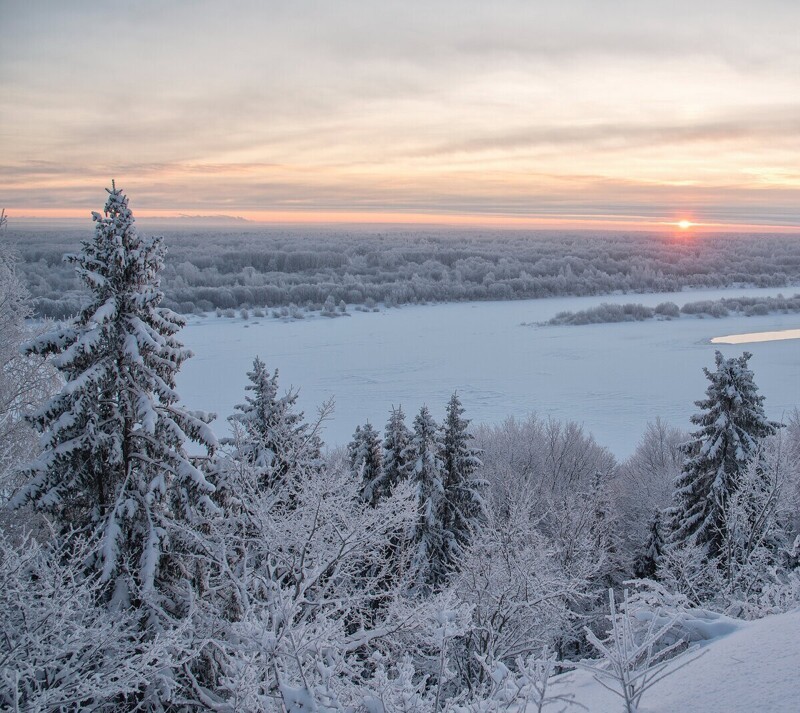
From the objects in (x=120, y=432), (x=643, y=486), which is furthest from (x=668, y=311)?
(x=120, y=432)

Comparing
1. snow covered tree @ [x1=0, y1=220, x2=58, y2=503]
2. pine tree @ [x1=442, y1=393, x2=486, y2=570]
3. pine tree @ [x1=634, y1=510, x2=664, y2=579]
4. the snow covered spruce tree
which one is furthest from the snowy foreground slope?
pine tree @ [x1=634, y1=510, x2=664, y2=579]

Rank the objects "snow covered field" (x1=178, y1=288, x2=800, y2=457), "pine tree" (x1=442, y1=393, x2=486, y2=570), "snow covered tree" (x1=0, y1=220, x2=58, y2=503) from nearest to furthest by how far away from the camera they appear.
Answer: "snow covered tree" (x1=0, y1=220, x2=58, y2=503) → "pine tree" (x1=442, y1=393, x2=486, y2=570) → "snow covered field" (x1=178, y1=288, x2=800, y2=457)

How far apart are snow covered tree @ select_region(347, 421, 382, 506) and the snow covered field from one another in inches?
804

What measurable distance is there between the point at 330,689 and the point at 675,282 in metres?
127

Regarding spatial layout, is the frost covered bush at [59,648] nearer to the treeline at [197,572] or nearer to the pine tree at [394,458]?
the treeline at [197,572]

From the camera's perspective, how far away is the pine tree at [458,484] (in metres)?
18.6

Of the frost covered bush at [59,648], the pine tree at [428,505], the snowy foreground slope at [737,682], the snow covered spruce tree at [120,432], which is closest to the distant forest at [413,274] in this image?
the pine tree at [428,505]

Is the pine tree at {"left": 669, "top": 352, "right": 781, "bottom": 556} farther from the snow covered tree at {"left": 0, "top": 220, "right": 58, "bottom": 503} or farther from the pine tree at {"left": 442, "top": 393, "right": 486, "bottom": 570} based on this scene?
the snow covered tree at {"left": 0, "top": 220, "right": 58, "bottom": 503}

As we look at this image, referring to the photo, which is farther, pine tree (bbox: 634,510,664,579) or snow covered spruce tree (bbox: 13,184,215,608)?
pine tree (bbox: 634,510,664,579)

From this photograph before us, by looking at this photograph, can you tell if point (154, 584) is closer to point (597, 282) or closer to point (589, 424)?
point (589, 424)

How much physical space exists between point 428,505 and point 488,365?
142 feet

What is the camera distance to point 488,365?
59.6 metres

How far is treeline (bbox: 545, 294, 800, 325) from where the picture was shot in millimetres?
83250

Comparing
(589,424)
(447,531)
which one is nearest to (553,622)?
(447,531)
